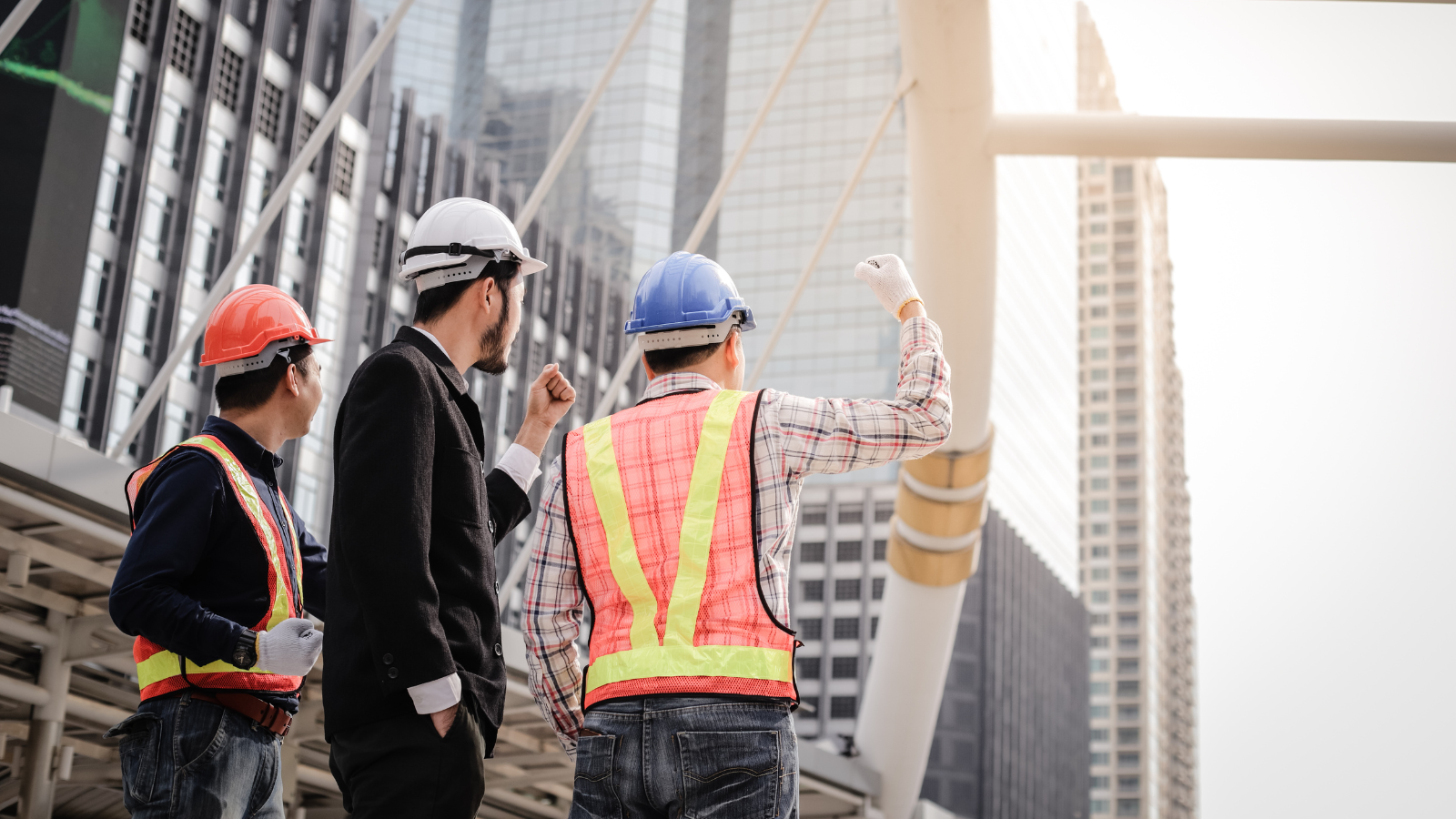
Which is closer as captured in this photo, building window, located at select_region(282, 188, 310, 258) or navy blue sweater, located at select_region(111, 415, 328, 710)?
navy blue sweater, located at select_region(111, 415, 328, 710)

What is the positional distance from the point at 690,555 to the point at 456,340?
2.59 feet

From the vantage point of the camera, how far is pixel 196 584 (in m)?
3.10

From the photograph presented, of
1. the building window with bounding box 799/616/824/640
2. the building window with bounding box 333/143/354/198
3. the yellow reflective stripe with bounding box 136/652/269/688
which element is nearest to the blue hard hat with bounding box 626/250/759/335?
the yellow reflective stripe with bounding box 136/652/269/688

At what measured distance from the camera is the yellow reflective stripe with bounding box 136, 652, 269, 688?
301cm

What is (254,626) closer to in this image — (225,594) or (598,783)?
(225,594)

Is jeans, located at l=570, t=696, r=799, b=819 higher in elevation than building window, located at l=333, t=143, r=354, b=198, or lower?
lower

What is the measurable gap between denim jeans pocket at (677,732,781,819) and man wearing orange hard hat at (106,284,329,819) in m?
0.86

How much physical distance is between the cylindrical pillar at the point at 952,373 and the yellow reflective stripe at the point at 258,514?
6.04m

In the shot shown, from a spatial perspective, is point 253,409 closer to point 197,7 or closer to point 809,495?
point 197,7

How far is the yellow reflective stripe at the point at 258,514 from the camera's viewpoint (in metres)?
3.14

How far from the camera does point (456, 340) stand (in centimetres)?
315

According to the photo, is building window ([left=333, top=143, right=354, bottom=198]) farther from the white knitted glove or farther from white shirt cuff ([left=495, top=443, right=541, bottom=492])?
the white knitted glove

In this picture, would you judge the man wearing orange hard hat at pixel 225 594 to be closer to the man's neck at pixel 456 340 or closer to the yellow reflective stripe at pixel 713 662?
the man's neck at pixel 456 340

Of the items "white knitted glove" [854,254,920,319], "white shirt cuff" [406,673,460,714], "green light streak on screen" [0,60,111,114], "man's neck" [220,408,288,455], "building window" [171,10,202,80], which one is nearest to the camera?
"white shirt cuff" [406,673,460,714]
